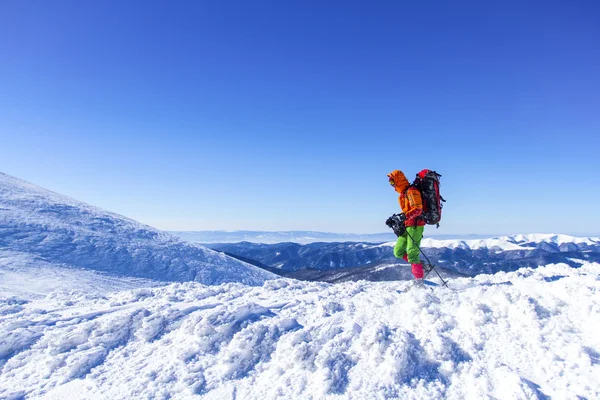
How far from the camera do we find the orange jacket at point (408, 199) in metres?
9.51

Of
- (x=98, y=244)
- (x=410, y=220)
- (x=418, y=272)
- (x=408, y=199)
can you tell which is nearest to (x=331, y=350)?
(x=418, y=272)

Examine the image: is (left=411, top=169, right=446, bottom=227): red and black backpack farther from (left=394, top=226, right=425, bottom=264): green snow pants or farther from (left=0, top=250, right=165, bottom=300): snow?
(left=0, top=250, right=165, bottom=300): snow

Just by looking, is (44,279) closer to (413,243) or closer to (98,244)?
(98,244)

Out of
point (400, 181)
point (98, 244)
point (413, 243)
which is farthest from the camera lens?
point (98, 244)

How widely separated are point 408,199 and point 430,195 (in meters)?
0.69

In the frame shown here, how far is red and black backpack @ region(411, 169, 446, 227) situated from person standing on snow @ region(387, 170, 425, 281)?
0.85ft

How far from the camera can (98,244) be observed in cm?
1873

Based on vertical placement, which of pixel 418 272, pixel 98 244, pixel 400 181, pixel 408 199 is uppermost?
pixel 400 181

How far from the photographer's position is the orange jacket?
951cm

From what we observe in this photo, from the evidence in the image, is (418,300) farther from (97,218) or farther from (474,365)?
(97,218)

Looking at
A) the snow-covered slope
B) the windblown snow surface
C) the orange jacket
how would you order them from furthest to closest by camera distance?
the snow-covered slope, the orange jacket, the windblown snow surface

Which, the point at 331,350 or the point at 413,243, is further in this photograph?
the point at 413,243

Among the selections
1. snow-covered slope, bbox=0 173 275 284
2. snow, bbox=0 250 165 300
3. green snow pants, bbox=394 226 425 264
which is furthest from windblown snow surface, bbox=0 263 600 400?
snow-covered slope, bbox=0 173 275 284

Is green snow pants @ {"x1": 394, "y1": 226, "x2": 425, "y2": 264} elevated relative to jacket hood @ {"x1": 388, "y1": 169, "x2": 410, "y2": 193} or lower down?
lower down
